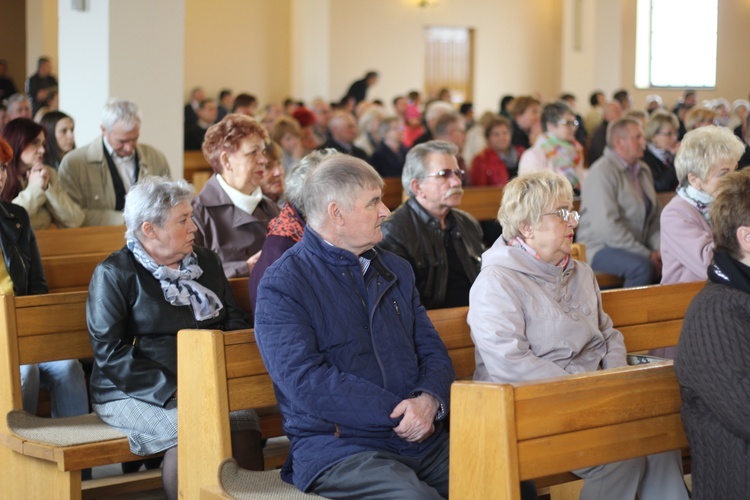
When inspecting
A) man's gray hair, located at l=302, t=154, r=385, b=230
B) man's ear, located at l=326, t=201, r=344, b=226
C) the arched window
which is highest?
the arched window

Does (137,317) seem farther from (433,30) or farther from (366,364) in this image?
(433,30)

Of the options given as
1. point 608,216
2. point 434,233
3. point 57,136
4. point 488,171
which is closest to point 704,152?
point 434,233

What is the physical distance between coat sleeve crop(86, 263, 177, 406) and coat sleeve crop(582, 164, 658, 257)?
3.42 meters

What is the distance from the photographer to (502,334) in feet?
10.3

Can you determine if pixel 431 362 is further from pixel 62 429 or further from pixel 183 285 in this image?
pixel 62 429

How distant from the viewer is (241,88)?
17.4 meters

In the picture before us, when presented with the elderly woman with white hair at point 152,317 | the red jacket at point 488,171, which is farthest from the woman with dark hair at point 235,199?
the red jacket at point 488,171

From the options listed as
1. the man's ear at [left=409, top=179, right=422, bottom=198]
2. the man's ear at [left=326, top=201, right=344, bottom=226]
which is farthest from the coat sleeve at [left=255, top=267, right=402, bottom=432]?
the man's ear at [left=409, top=179, right=422, bottom=198]

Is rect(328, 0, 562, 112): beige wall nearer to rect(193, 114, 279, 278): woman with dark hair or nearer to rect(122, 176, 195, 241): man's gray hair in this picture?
rect(193, 114, 279, 278): woman with dark hair

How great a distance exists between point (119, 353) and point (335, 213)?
2.98ft

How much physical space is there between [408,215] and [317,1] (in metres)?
12.5

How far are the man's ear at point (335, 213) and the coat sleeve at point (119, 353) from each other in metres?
0.82

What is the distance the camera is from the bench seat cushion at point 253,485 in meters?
2.83

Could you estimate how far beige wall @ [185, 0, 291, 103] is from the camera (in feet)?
55.5
